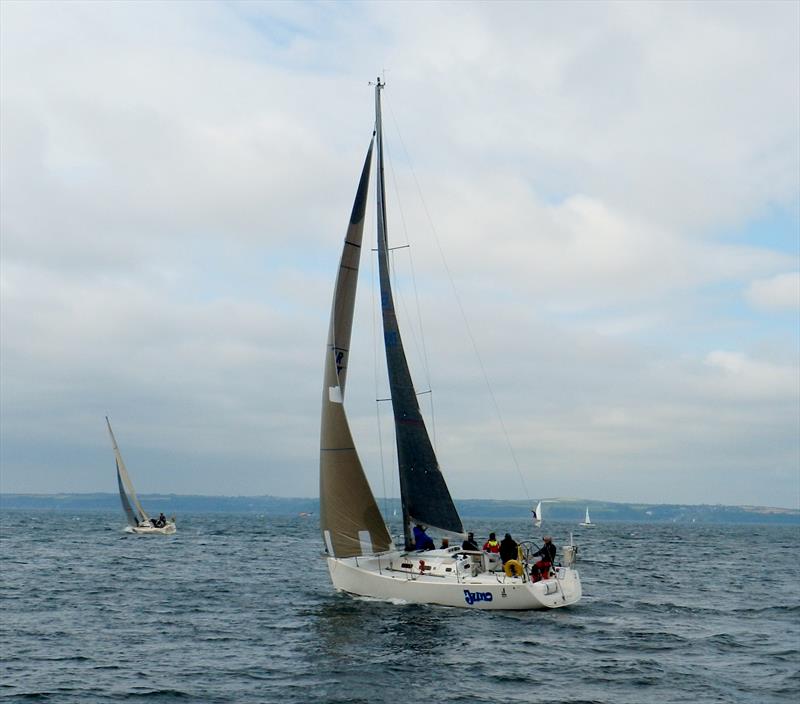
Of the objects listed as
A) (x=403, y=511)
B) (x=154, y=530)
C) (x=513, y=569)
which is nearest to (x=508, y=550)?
(x=513, y=569)

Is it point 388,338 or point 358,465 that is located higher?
point 388,338

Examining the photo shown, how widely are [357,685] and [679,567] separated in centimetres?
3273

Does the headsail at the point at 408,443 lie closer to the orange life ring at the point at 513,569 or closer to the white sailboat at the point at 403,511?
the white sailboat at the point at 403,511

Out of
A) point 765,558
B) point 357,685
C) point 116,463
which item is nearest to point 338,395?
point 357,685

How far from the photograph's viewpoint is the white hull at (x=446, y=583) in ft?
75.5

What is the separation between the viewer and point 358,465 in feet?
82.0

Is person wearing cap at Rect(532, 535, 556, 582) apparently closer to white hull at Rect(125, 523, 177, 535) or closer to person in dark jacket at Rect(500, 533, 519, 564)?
person in dark jacket at Rect(500, 533, 519, 564)

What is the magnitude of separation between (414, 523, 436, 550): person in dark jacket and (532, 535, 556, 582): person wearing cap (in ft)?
10.3

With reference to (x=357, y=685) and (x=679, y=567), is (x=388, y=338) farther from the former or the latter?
(x=679, y=567)

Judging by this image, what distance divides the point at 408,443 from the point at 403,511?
1.96 m

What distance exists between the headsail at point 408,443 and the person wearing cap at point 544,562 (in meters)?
2.69

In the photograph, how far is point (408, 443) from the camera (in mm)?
26266

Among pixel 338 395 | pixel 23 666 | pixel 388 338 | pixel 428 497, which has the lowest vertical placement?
pixel 23 666

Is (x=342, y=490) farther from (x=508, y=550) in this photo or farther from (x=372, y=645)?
(x=372, y=645)
